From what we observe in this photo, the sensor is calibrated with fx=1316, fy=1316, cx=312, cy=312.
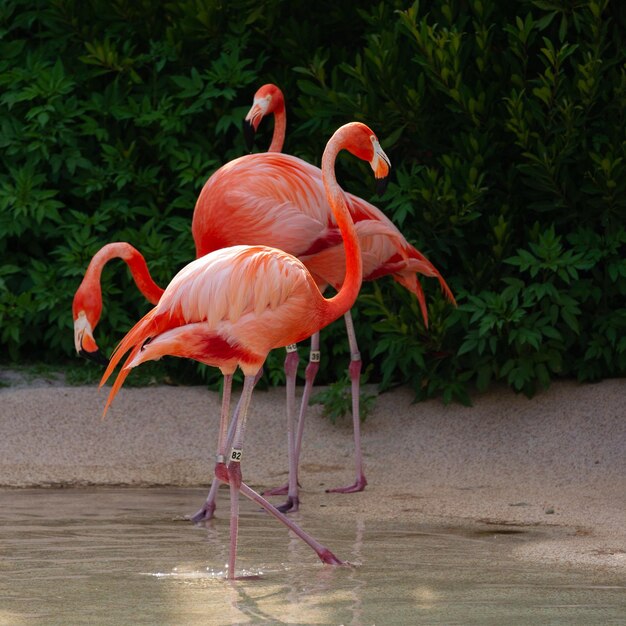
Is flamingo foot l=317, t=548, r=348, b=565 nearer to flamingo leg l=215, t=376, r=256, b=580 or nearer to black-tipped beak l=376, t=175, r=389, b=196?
flamingo leg l=215, t=376, r=256, b=580

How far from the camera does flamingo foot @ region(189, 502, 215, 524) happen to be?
5.06 meters

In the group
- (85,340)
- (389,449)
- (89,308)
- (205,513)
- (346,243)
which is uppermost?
(346,243)

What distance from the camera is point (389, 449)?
6.24 meters

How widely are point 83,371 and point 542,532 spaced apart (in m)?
3.12

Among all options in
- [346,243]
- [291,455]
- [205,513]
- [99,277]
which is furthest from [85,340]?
[346,243]

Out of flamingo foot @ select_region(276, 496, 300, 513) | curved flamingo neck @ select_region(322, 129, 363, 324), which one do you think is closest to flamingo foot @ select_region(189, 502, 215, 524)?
flamingo foot @ select_region(276, 496, 300, 513)

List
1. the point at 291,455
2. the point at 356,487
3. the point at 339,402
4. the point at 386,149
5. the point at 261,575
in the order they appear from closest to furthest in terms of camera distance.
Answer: the point at 261,575
the point at 291,455
the point at 356,487
the point at 339,402
the point at 386,149

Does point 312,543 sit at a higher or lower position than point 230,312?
lower

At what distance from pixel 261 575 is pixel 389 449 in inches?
82.7

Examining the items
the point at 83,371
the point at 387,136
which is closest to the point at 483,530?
the point at 387,136

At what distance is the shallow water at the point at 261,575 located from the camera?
3695mm

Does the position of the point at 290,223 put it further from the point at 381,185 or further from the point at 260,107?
the point at 260,107

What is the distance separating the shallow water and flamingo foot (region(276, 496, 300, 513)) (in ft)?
0.18

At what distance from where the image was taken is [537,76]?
21.4ft
